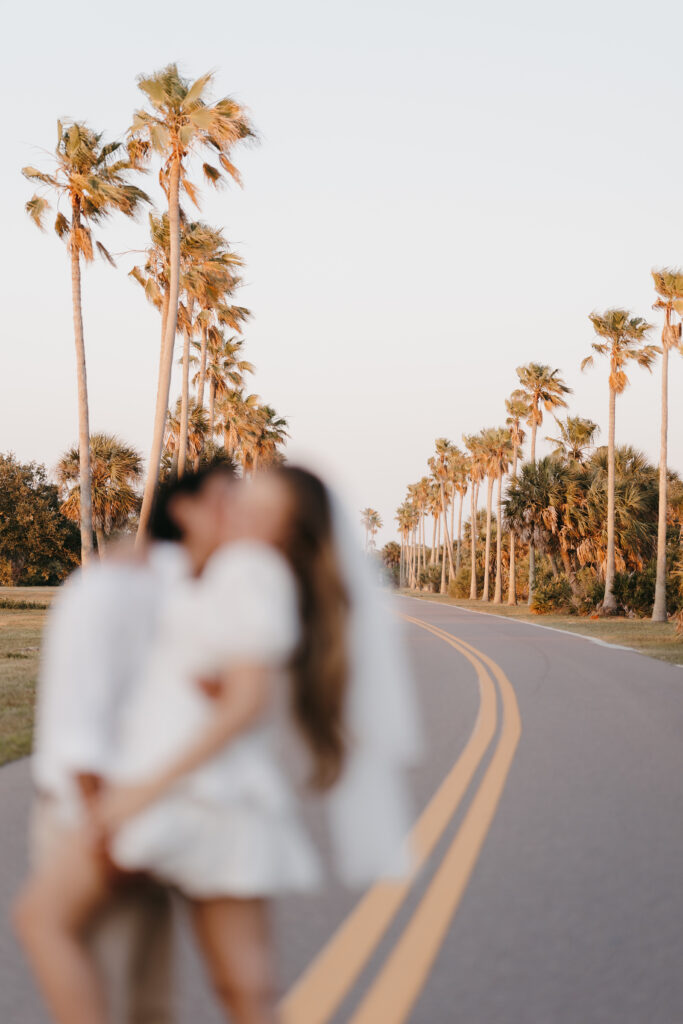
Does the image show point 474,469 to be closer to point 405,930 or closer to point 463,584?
point 463,584

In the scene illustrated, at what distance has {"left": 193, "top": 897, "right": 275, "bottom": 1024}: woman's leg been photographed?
2.15 metres

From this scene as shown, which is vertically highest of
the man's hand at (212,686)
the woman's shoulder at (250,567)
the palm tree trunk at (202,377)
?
the palm tree trunk at (202,377)

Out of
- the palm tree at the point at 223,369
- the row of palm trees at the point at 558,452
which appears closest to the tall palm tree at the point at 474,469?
the row of palm trees at the point at 558,452

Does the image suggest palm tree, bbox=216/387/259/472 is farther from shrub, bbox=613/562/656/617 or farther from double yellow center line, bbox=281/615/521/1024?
double yellow center line, bbox=281/615/521/1024

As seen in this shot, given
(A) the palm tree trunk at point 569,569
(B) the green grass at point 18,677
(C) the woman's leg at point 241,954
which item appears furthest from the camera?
(A) the palm tree trunk at point 569,569

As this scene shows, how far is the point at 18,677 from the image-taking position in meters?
14.0

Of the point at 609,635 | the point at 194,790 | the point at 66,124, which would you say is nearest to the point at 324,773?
the point at 194,790

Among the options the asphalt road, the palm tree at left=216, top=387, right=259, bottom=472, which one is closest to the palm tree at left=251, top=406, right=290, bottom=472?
the palm tree at left=216, top=387, right=259, bottom=472

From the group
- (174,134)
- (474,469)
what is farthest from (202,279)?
(474,469)

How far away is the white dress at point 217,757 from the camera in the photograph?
2074mm

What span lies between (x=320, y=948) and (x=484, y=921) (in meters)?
0.82

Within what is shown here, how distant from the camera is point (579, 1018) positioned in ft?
12.2

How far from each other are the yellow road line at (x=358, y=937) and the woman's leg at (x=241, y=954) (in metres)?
1.37

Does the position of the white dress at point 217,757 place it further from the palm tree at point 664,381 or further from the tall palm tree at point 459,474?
the tall palm tree at point 459,474
